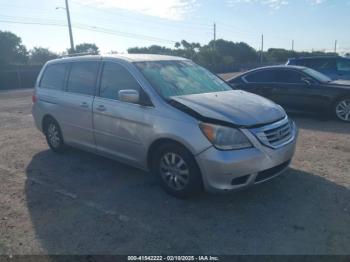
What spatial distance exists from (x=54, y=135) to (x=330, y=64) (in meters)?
10.3

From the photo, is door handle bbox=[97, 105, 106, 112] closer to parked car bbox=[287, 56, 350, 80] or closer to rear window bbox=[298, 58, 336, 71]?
parked car bbox=[287, 56, 350, 80]

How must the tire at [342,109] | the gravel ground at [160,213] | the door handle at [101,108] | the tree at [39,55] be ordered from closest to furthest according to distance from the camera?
the gravel ground at [160,213], the door handle at [101,108], the tire at [342,109], the tree at [39,55]

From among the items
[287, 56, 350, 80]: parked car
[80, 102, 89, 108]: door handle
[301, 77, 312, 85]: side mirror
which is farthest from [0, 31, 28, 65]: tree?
[80, 102, 89, 108]: door handle

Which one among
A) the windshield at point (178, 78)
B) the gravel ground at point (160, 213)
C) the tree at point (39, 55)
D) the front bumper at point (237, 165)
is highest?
the tree at point (39, 55)

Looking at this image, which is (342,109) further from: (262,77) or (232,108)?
(232,108)

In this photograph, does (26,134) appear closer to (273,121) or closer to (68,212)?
(68,212)

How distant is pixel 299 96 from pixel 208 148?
611 cm

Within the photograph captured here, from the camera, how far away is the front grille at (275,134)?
154 inches

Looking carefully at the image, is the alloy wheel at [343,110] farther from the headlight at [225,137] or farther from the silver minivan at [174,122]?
the headlight at [225,137]

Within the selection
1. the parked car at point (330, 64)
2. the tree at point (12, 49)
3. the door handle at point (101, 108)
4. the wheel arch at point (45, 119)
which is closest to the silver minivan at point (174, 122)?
the door handle at point (101, 108)

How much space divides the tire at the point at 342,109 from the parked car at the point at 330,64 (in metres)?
4.10

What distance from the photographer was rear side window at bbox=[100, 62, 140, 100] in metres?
4.74

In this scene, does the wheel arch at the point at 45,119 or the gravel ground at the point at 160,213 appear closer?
the gravel ground at the point at 160,213

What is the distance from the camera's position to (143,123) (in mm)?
4410
